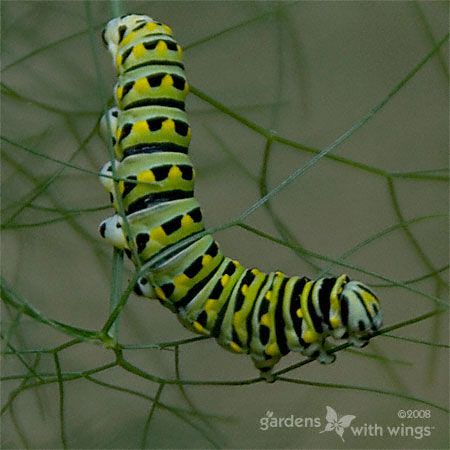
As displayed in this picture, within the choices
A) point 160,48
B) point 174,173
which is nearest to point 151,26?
point 160,48

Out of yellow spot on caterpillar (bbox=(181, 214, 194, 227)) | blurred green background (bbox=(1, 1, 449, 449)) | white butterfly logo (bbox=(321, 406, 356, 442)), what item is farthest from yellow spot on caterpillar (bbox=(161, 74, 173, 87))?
white butterfly logo (bbox=(321, 406, 356, 442))

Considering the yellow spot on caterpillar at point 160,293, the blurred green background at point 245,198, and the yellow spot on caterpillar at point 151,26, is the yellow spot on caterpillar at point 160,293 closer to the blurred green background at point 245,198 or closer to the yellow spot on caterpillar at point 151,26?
the yellow spot on caterpillar at point 151,26

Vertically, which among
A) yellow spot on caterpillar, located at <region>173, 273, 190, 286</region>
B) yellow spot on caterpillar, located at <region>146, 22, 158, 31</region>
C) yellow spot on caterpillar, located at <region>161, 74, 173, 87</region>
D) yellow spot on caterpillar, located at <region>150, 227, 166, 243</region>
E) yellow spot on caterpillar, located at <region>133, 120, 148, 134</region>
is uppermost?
yellow spot on caterpillar, located at <region>146, 22, 158, 31</region>

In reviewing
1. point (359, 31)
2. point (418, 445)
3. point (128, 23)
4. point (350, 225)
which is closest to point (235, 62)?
point (359, 31)

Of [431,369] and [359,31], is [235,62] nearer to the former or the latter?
[359,31]

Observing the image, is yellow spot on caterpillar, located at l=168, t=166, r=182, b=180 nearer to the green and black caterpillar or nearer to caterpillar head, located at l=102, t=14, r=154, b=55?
the green and black caterpillar

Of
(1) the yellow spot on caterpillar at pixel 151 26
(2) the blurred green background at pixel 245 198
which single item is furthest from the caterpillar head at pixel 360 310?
(2) the blurred green background at pixel 245 198
